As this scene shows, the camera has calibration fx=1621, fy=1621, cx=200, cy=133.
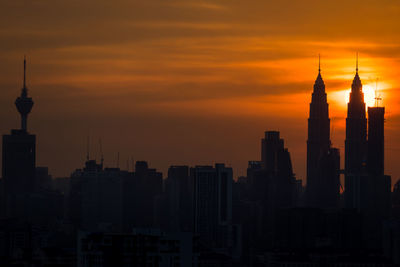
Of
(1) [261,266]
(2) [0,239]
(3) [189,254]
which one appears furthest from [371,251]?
(3) [189,254]

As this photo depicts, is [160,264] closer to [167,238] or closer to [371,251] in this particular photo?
[167,238]

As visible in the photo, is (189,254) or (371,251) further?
(371,251)

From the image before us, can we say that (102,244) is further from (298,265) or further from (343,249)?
(343,249)

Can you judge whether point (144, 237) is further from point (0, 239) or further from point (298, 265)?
point (0, 239)

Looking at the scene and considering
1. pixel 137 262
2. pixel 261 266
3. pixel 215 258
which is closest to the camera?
pixel 137 262

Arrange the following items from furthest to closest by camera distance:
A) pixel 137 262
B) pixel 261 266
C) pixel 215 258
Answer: pixel 261 266 < pixel 215 258 < pixel 137 262

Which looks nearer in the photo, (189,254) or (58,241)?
(189,254)

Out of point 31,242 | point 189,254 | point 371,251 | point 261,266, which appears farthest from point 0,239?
point 189,254
